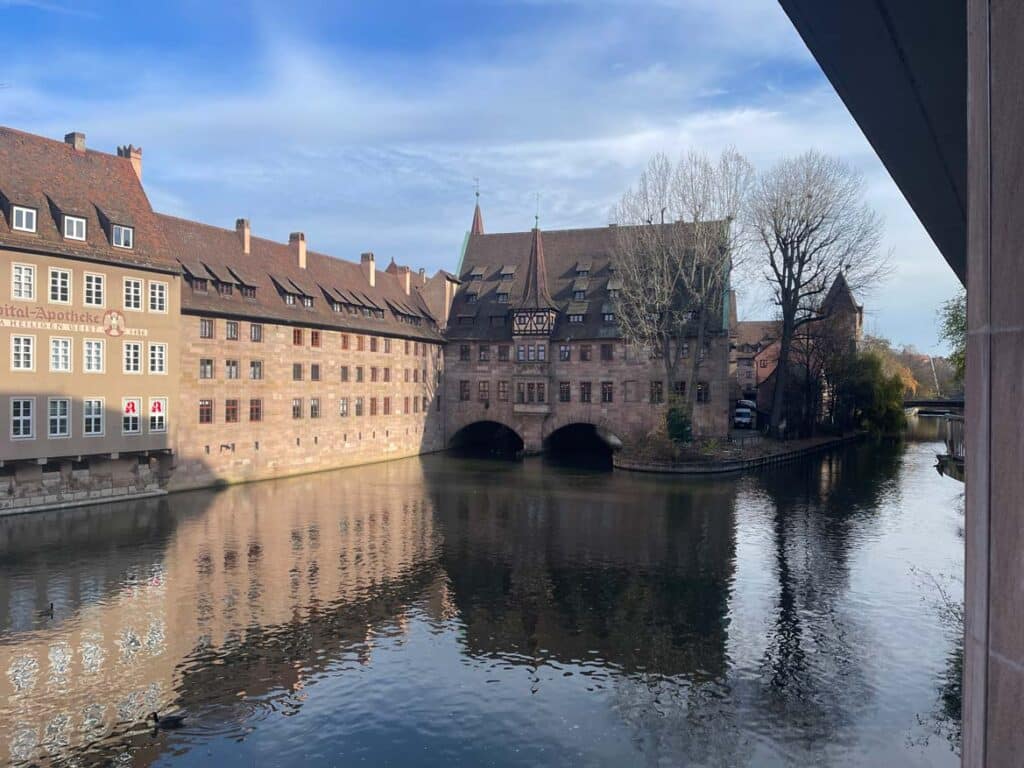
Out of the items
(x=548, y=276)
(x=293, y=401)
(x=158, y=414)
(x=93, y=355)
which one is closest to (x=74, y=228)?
(x=93, y=355)

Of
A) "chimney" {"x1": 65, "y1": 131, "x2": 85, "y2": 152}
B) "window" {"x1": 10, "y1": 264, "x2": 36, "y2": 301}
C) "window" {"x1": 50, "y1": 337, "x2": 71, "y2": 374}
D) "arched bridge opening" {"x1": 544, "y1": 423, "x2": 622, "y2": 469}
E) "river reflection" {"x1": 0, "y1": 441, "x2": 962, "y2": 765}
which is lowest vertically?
"river reflection" {"x1": 0, "y1": 441, "x2": 962, "y2": 765}

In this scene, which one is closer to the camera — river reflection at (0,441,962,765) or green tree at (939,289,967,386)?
river reflection at (0,441,962,765)

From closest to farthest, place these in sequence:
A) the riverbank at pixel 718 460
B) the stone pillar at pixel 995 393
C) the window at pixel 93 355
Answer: the stone pillar at pixel 995 393 < the window at pixel 93 355 < the riverbank at pixel 718 460

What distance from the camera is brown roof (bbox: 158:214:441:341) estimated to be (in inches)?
1427

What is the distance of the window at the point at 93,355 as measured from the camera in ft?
94.0

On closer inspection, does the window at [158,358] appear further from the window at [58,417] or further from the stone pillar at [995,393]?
the stone pillar at [995,393]

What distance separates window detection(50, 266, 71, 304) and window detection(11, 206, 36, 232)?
5.39ft

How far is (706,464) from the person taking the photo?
4181 cm

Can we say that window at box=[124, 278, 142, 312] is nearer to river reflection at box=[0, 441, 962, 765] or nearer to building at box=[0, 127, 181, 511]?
building at box=[0, 127, 181, 511]

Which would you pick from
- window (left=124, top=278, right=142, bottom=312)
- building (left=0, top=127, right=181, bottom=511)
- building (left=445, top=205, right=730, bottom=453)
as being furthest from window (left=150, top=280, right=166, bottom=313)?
building (left=445, top=205, right=730, bottom=453)

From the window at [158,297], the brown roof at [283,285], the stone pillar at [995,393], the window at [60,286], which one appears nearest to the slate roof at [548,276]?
the brown roof at [283,285]

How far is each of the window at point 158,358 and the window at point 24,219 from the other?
6.21 m

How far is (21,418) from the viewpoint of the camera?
26641 mm

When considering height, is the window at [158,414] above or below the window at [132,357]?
below
